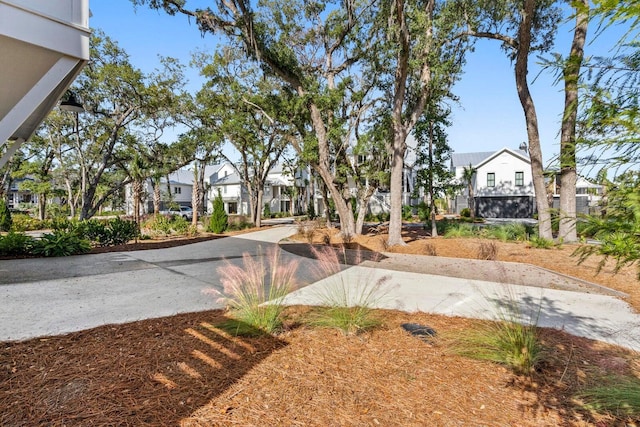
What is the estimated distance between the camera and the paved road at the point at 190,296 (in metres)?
3.75

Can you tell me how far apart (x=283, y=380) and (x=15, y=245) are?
31.7 feet

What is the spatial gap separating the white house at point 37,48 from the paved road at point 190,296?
216 cm

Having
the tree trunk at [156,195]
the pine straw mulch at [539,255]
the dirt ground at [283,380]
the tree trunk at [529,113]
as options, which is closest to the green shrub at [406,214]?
the tree trunk at [529,113]

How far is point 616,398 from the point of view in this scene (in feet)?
6.79

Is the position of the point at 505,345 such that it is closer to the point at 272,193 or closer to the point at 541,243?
the point at 541,243

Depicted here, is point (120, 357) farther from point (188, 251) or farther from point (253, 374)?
point (188, 251)

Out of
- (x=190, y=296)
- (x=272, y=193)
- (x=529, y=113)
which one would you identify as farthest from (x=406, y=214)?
(x=190, y=296)

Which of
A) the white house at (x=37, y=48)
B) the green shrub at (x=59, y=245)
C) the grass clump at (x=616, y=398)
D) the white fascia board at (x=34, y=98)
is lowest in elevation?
the grass clump at (x=616, y=398)

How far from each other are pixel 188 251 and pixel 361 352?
8.37m

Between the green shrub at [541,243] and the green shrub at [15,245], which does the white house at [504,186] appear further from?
the green shrub at [15,245]

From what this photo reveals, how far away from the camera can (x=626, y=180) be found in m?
1.35

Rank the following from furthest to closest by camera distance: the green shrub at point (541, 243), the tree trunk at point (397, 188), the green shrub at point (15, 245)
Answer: the tree trunk at point (397, 188) < the green shrub at point (541, 243) < the green shrub at point (15, 245)

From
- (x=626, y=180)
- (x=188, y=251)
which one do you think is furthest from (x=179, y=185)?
(x=626, y=180)

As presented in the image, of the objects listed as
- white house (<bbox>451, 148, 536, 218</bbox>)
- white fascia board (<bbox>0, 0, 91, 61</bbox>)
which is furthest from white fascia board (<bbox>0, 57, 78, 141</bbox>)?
white house (<bbox>451, 148, 536, 218</bbox>)
